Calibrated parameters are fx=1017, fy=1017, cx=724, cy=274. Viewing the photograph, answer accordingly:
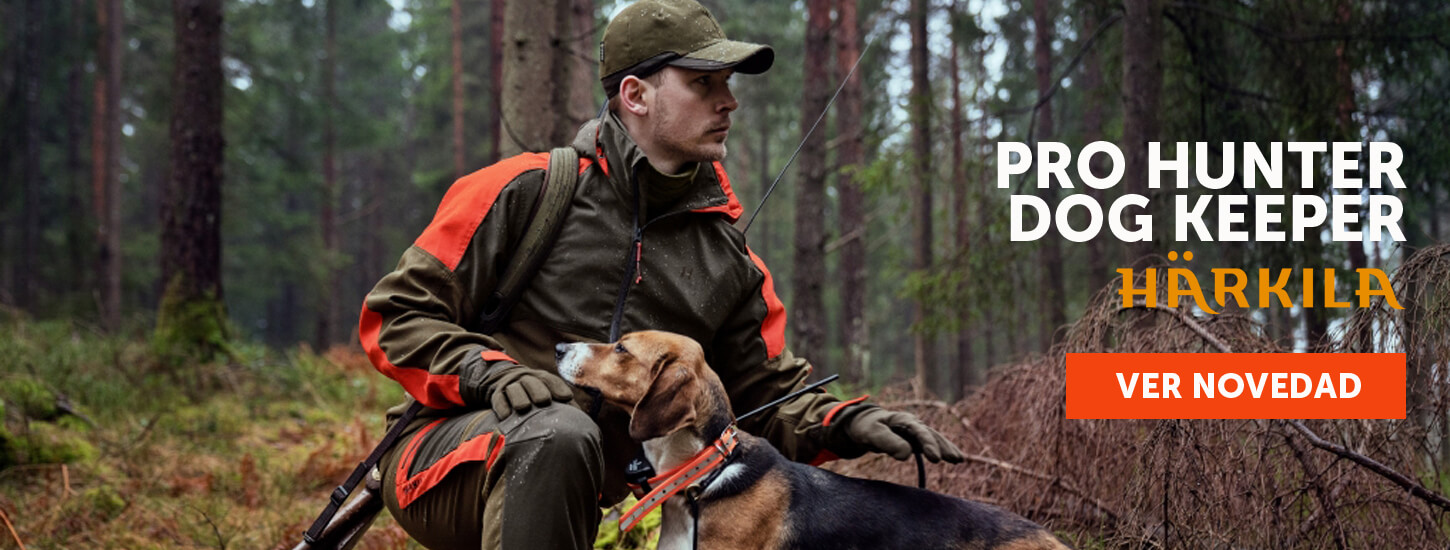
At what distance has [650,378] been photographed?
326 cm

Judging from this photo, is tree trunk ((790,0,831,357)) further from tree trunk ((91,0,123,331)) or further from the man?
tree trunk ((91,0,123,331))

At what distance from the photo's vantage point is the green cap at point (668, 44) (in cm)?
350

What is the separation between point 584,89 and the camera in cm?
980

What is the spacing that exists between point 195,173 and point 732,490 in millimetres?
9660

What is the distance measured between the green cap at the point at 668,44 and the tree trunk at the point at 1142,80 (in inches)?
187

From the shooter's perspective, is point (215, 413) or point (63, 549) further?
point (215, 413)

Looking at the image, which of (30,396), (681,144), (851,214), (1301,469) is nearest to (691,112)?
(681,144)

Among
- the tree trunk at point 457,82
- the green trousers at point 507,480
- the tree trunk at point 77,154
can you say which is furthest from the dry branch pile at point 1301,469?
the tree trunk at point 457,82

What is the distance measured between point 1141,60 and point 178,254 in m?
9.59

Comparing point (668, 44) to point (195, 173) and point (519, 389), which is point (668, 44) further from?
point (195, 173)

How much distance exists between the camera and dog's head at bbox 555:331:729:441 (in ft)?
10.5

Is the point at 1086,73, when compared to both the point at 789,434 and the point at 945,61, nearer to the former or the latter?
Result: the point at 945,61

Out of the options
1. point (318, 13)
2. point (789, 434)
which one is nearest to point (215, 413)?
point (789, 434)

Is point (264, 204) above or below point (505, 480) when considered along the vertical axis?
above
